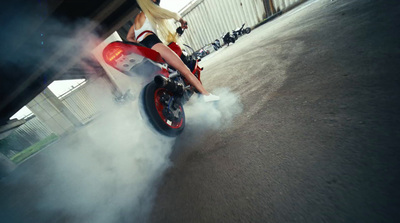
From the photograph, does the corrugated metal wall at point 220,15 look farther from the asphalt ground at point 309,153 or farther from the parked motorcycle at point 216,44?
the asphalt ground at point 309,153

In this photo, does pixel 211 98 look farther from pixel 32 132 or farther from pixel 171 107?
pixel 32 132

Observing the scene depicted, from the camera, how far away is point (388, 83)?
1.05m

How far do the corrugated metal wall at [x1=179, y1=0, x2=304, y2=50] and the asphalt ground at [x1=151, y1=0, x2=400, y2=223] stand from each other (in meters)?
14.5

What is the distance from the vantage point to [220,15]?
14828mm

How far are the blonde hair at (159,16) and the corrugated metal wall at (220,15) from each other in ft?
47.0

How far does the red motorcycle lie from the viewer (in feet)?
5.19

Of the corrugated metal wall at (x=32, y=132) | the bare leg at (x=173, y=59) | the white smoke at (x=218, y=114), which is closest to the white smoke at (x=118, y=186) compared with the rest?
the white smoke at (x=218, y=114)

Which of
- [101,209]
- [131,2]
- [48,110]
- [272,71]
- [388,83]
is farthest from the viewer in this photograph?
[48,110]

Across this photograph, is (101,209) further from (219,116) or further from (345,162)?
(345,162)

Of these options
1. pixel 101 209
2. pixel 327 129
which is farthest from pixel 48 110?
pixel 327 129

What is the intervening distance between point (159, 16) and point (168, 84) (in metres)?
0.99

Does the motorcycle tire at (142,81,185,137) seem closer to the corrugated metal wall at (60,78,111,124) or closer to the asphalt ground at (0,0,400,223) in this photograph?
the asphalt ground at (0,0,400,223)

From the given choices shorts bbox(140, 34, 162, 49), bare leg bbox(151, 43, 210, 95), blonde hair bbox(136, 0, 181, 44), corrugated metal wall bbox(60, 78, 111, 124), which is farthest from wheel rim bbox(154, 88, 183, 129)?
corrugated metal wall bbox(60, 78, 111, 124)

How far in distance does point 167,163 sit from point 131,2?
15.6 ft
